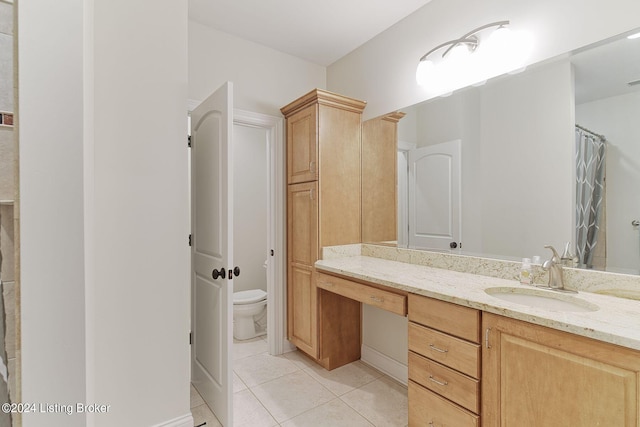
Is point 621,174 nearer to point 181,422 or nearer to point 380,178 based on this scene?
point 380,178

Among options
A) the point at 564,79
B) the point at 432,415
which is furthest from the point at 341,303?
the point at 564,79

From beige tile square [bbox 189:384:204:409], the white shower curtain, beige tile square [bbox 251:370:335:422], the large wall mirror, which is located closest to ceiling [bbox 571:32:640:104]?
the large wall mirror

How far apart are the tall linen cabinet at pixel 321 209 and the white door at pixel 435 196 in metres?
0.51

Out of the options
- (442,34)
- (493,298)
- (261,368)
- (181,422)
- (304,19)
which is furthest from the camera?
(261,368)

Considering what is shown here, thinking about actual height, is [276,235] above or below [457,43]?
below

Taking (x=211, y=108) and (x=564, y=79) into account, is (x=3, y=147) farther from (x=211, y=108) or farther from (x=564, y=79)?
(x=564, y=79)

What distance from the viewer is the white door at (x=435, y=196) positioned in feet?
6.57

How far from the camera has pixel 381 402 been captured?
1.98 metres

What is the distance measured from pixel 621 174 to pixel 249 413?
2378 mm

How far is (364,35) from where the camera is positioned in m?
2.48

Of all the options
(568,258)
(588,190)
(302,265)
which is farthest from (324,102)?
(568,258)

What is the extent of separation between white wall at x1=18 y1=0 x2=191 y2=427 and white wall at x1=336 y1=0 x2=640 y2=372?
4.87 ft

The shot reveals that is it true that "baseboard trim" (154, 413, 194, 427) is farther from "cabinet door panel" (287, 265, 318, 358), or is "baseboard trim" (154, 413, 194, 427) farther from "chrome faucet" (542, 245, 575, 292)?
"chrome faucet" (542, 245, 575, 292)

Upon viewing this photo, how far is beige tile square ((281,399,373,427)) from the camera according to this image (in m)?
1.76
